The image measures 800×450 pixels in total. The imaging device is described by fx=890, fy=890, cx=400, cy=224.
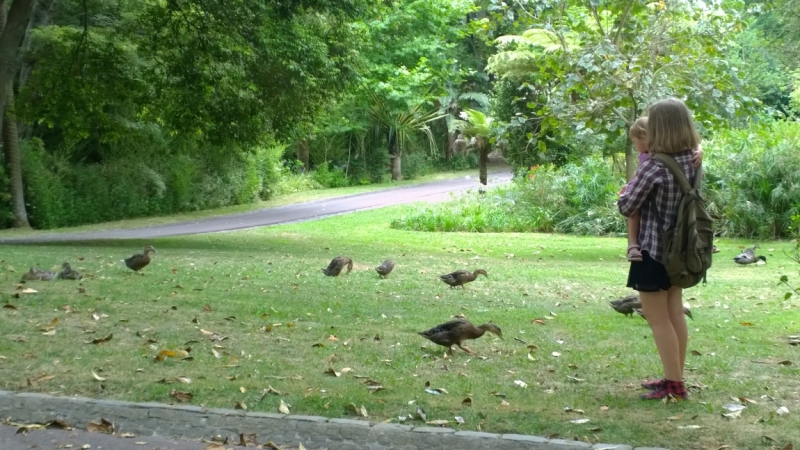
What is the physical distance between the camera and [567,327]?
8.93m

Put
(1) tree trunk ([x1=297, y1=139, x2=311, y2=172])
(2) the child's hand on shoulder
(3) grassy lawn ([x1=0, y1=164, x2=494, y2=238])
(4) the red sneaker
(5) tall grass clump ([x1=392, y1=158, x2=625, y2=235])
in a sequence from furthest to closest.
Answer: (1) tree trunk ([x1=297, y1=139, x2=311, y2=172]) → (3) grassy lawn ([x1=0, y1=164, x2=494, y2=238]) → (5) tall grass clump ([x1=392, y1=158, x2=625, y2=235]) → (4) the red sneaker → (2) the child's hand on shoulder

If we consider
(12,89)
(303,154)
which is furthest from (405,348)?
(303,154)

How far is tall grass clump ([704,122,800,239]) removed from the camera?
2062 centimetres

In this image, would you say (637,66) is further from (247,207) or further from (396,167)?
(396,167)

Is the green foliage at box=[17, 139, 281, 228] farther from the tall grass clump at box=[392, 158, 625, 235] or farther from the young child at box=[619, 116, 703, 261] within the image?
the young child at box=[619, 116, 703, 261]

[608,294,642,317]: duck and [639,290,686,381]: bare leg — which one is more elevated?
[639,290,686,381]: bare leg

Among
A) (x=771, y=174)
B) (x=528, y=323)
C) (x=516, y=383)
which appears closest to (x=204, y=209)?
(x=771, y=174)

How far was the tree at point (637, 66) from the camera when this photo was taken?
48.8 ft

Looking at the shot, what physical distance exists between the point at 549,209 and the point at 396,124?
68.6ft

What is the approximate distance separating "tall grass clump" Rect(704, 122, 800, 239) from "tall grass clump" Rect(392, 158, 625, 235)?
2.52m

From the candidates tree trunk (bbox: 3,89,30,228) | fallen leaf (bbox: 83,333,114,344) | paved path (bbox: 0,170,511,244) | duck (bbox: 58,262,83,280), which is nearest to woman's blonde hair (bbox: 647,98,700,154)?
fallen leaf (bbox: 83,333,114,344)

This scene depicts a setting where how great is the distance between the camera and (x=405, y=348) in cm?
779

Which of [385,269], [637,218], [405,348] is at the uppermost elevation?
[637,218]

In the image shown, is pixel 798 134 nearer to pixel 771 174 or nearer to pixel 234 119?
pixel 771 174
